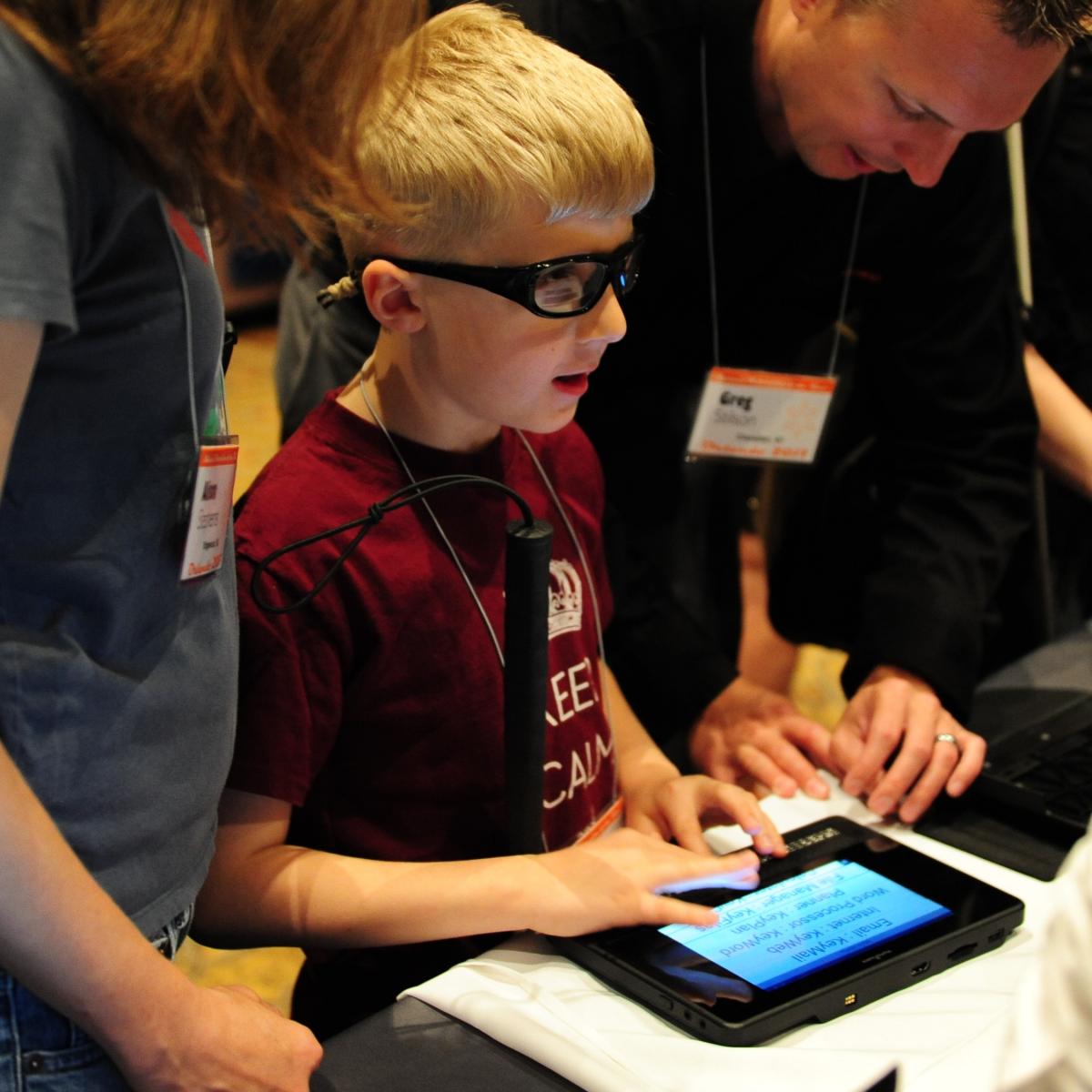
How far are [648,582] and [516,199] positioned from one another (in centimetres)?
55

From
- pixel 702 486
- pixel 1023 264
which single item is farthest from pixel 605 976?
pixel 1023 264

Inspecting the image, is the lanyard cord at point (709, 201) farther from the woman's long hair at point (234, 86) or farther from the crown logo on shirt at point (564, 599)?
the woman's long hair at point (234, 86)

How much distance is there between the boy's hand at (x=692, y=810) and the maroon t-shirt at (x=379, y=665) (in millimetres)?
74

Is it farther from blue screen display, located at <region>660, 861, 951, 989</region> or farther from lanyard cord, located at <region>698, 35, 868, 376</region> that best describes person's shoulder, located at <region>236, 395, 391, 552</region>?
lanyard cord, located at <region>698, 35, 868, 376</region>

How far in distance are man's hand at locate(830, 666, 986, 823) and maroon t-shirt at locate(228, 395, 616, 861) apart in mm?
280

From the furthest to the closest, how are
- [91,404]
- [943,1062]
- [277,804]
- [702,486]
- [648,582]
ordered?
[702,486] → [648,582] → [277,804] → [943,1062] → [91,404]

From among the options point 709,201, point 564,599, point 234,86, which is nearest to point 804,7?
point 709,201

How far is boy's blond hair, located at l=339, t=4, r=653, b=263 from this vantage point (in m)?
0.92

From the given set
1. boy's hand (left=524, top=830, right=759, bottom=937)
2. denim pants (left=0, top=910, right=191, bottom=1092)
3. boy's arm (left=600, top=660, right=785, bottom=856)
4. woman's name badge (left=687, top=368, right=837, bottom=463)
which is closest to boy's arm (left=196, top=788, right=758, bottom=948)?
boy's hand (left=524, top=830, right=759, bottom=937)

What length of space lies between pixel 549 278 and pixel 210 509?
0.33 metres

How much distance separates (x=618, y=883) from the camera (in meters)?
0.90

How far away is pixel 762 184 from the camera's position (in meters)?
1.42

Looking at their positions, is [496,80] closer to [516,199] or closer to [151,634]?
[516,199]

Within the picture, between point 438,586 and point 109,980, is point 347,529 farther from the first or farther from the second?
point 109,980
